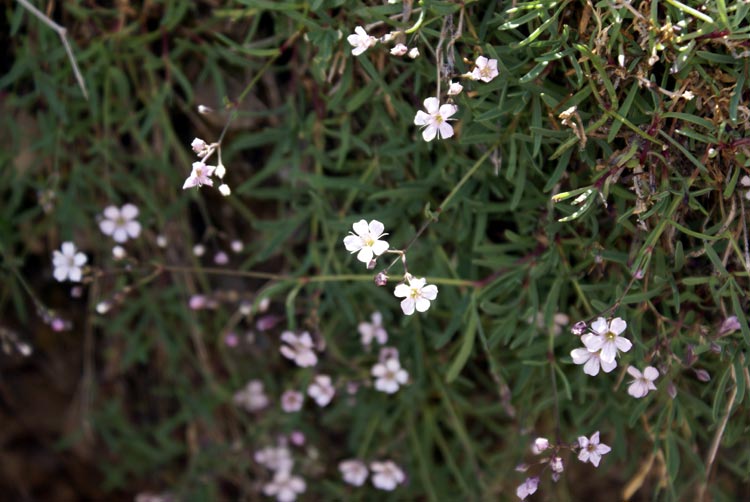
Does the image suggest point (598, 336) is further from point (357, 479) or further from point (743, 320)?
point (357, 479)

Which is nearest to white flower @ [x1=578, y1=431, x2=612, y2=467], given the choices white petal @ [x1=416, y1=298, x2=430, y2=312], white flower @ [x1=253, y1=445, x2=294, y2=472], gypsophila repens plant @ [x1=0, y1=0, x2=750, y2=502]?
gypsophila repens plant @ [x1=0, y1=0, x2=750, y2=502]

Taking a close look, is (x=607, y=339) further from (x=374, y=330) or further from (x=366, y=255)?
(x=374, y=330)

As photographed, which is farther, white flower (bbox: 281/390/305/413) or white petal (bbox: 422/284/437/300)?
white flower (bbox: 281/390/305/413)

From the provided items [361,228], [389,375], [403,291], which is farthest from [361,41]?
[389,375]

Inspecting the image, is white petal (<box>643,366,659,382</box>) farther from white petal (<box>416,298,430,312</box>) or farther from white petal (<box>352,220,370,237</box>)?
white petal (<box>352,220,370,237</box>)

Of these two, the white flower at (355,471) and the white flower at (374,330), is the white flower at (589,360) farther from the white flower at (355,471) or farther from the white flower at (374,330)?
the white flower at (355,471)

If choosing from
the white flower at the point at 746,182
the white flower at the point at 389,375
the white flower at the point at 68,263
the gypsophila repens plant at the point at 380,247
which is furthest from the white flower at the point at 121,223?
the white flower at the point at 746,182
